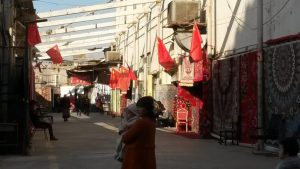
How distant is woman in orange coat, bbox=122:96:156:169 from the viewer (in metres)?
7.86

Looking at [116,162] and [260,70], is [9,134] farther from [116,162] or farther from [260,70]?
[260,70]

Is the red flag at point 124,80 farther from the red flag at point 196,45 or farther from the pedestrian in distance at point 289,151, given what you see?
the pedestrian in distance at point 289,151

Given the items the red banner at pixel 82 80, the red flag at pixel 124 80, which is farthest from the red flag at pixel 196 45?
the red banner at pixel 82 80

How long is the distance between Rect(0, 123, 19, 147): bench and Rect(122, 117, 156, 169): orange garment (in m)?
8.02

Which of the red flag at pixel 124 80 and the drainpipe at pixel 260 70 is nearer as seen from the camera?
the drainpipe at pixel 260 70

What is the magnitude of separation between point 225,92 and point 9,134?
25.9 feet

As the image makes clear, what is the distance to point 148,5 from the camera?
37.1m

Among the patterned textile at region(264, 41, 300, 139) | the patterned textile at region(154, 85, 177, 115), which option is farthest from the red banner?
the patterned textile at region(264, 41, 300, 139)

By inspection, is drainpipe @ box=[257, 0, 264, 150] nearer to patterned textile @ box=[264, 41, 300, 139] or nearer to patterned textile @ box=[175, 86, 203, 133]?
patterned textile @ box=[264, 41, 300, 139]

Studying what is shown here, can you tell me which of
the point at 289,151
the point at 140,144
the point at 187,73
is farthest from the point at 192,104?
the point at 289,151

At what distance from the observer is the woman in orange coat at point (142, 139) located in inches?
310

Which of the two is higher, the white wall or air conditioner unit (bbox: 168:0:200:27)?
A: air conditioner unit (bbox: 168:0:200:27)

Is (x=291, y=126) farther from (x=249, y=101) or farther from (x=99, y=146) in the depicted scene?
(x=99, y=146)

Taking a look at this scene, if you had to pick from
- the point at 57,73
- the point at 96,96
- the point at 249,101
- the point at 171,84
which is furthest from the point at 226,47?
the point at 57,73
